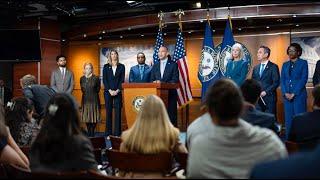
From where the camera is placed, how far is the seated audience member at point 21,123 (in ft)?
14.4

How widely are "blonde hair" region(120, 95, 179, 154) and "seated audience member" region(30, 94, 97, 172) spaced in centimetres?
43

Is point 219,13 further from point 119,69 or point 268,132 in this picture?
point 268,132

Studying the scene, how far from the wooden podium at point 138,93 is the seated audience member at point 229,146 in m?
4.47

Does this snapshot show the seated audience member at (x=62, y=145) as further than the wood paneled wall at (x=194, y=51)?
No

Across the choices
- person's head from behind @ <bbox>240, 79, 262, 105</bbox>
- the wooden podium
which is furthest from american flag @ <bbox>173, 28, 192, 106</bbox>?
person's head from behind @ <bbox>240, 79, 262, 105</bbox>

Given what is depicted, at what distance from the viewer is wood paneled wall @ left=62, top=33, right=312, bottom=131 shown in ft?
31.6

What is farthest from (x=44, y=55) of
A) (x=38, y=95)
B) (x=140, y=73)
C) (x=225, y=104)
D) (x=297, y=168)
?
(x=297, y=168)

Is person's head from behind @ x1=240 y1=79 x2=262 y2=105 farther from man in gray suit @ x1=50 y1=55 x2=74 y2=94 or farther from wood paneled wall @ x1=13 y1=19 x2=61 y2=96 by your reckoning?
wood paneled wall @ x1=13 y1=19 x2=61 y2=96

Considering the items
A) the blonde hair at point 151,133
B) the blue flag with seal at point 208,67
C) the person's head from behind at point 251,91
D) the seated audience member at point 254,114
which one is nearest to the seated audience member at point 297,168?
the blonde hair at point 151,133

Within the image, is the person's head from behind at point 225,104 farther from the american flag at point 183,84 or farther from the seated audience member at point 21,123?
the american flag at point 183,84

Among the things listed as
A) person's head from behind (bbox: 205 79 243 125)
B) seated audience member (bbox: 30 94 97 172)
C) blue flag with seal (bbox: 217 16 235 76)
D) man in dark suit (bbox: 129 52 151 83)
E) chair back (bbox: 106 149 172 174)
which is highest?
blue flag with seal (bbox: 217 16 235 76)

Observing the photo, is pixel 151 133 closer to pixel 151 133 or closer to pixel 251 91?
pixel 151 133

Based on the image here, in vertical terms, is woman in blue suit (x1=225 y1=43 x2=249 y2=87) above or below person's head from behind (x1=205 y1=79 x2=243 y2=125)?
above

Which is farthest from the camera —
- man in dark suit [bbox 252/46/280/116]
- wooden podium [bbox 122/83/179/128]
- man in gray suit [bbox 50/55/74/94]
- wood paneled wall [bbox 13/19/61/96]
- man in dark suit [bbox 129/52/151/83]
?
wood paneled wall [bbox 13/19/61/96]
